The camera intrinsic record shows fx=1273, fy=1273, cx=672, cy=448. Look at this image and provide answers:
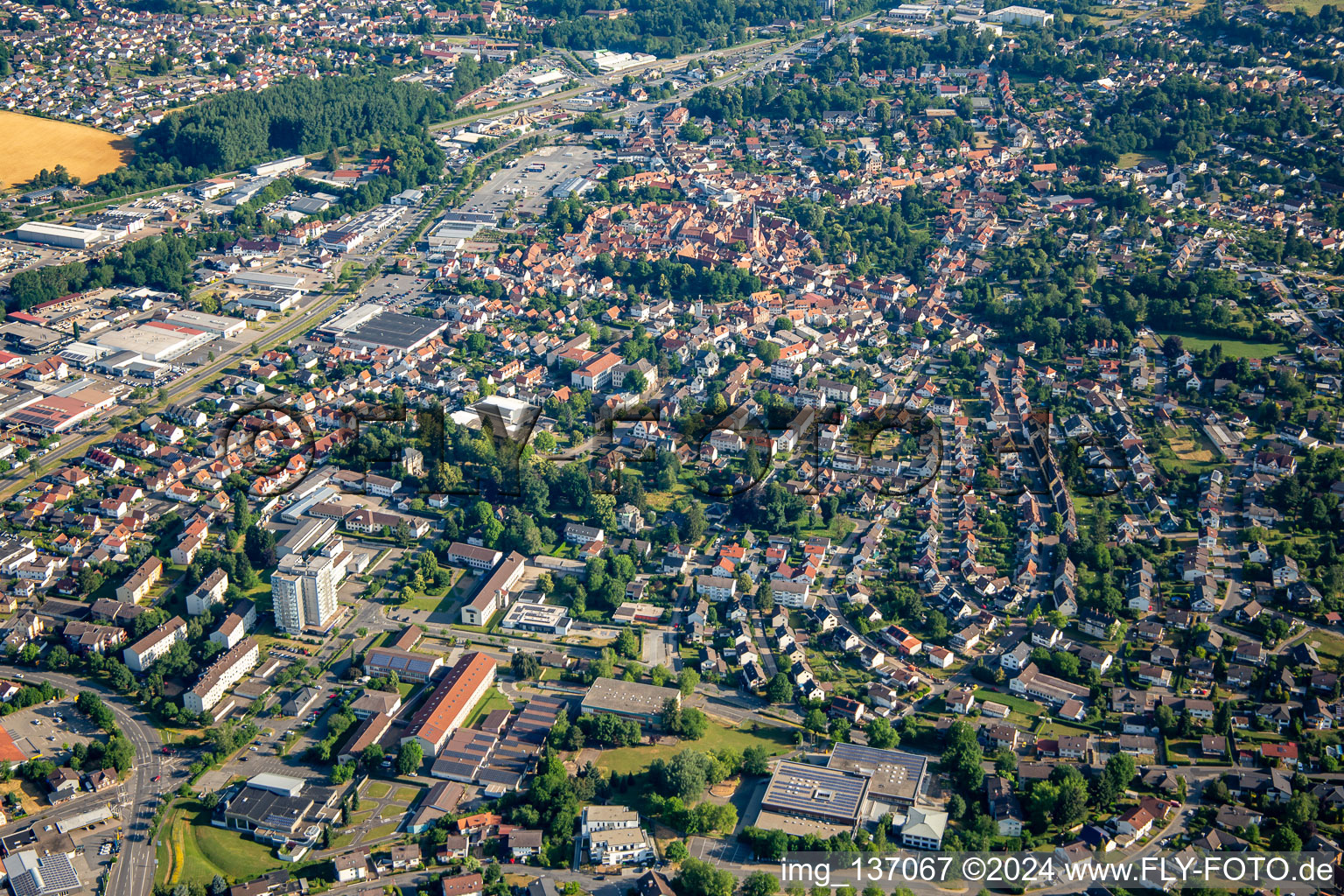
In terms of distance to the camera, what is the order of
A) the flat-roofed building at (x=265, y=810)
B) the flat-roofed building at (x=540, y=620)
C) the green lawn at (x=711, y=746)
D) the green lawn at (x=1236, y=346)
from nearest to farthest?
the flat-roofed building at (x=265, y=810)
the green lawn at (x=711, y=746)
the flat-roofed building at (x=540, y=620)
the green lawn at (x=1236, y=346)

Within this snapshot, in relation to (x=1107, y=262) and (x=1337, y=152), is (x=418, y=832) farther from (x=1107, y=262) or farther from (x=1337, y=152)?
(x=1337, y=152)

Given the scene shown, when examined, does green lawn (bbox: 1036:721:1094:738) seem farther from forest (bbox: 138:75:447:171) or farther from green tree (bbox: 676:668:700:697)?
forest (bbox: 138:75:447:171)

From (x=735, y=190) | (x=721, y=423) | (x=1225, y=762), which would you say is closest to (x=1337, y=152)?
(x=735, y=190)

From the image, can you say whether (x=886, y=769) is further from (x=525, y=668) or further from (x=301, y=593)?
(x=301, y=593)

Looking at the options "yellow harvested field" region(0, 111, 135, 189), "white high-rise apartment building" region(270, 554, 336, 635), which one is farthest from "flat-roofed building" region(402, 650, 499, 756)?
"yellow harvested field" region(0, 111, 135, 189)

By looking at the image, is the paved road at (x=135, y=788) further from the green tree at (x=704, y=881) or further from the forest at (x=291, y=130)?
the forest at (x=291, y=130)

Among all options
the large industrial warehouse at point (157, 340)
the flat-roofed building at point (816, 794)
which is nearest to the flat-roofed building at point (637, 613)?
the flat-roofed building at point (816, 794)

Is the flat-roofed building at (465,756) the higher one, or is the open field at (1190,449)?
the open field at (1190,449)

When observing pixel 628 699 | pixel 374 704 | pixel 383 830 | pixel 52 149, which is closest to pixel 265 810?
pixel 383 830
